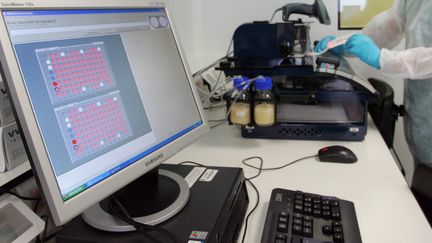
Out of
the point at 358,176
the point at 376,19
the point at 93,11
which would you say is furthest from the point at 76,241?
the point at 376,19

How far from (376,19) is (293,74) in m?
0.72

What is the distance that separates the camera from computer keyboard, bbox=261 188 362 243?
0.60 meters

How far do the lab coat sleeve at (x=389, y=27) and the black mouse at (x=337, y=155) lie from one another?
80cm

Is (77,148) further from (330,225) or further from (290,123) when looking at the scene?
(290,123)

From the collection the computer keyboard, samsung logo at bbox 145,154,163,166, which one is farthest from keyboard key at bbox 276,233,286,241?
samsung logo at bbox 145,154,163,166

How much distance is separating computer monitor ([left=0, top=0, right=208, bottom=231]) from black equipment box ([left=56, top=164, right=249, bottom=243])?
0.03 m

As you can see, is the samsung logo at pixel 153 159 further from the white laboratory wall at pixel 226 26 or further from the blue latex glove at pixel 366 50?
the white laboratory wall at pixel 226 26

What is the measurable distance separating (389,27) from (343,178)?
946 millimetres

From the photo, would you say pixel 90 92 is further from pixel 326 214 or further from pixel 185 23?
pixel 185 23

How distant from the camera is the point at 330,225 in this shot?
0.62 meters

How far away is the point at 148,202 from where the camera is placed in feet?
2.04

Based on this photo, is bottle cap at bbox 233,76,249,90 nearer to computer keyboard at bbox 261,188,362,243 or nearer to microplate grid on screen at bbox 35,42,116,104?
computer keyboard at bbox 261,188,362,243

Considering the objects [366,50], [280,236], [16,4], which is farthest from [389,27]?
[16,4]

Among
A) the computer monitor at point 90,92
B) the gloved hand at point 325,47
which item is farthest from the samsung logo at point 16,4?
the gloved hand at point 325,47
